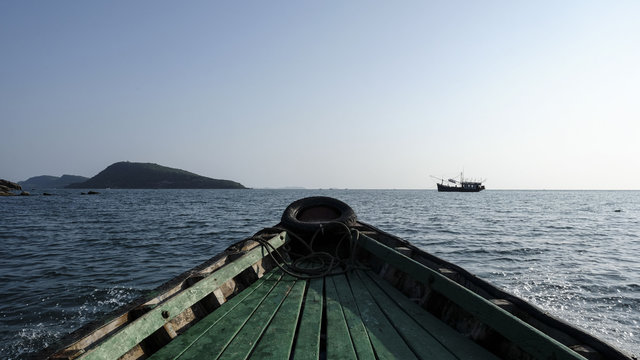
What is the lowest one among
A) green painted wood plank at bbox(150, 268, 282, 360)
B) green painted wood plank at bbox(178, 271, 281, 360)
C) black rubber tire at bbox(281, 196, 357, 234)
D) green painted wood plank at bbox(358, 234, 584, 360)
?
green painted wood plank at bbox(150, 268, 282, 360)

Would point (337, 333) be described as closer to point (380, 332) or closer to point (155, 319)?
point (380, 332)

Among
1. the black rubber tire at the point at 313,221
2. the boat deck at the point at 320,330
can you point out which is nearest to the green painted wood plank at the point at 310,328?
the boat deck at the point at 320,330

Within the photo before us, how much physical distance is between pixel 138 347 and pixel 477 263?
11019mm

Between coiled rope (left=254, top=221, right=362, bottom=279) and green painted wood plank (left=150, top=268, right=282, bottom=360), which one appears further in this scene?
coiled rope (left=254, top=221, right=362, bottom=279)

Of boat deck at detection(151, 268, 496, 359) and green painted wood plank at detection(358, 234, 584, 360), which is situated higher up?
green painted wood plank at detection(358, 234, 584, 360)

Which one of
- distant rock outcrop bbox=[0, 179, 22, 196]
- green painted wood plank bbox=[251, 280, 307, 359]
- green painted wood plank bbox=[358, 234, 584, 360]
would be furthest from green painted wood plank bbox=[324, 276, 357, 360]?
distant rock outcrop bbox=[0, 179, 22, 196]

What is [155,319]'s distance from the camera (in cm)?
263

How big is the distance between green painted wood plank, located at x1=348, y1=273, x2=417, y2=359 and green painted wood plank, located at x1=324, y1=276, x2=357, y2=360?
21 centimetres

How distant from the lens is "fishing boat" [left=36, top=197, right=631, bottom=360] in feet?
7.73

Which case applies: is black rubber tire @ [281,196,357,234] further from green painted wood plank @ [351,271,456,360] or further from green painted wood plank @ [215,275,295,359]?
green painted wood plank @ [351,271,456,360]

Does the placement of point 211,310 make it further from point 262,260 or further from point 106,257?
point 106,257

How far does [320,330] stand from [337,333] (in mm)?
191

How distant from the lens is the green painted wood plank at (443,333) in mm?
2589

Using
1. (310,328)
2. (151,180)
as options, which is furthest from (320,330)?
(151,180)
